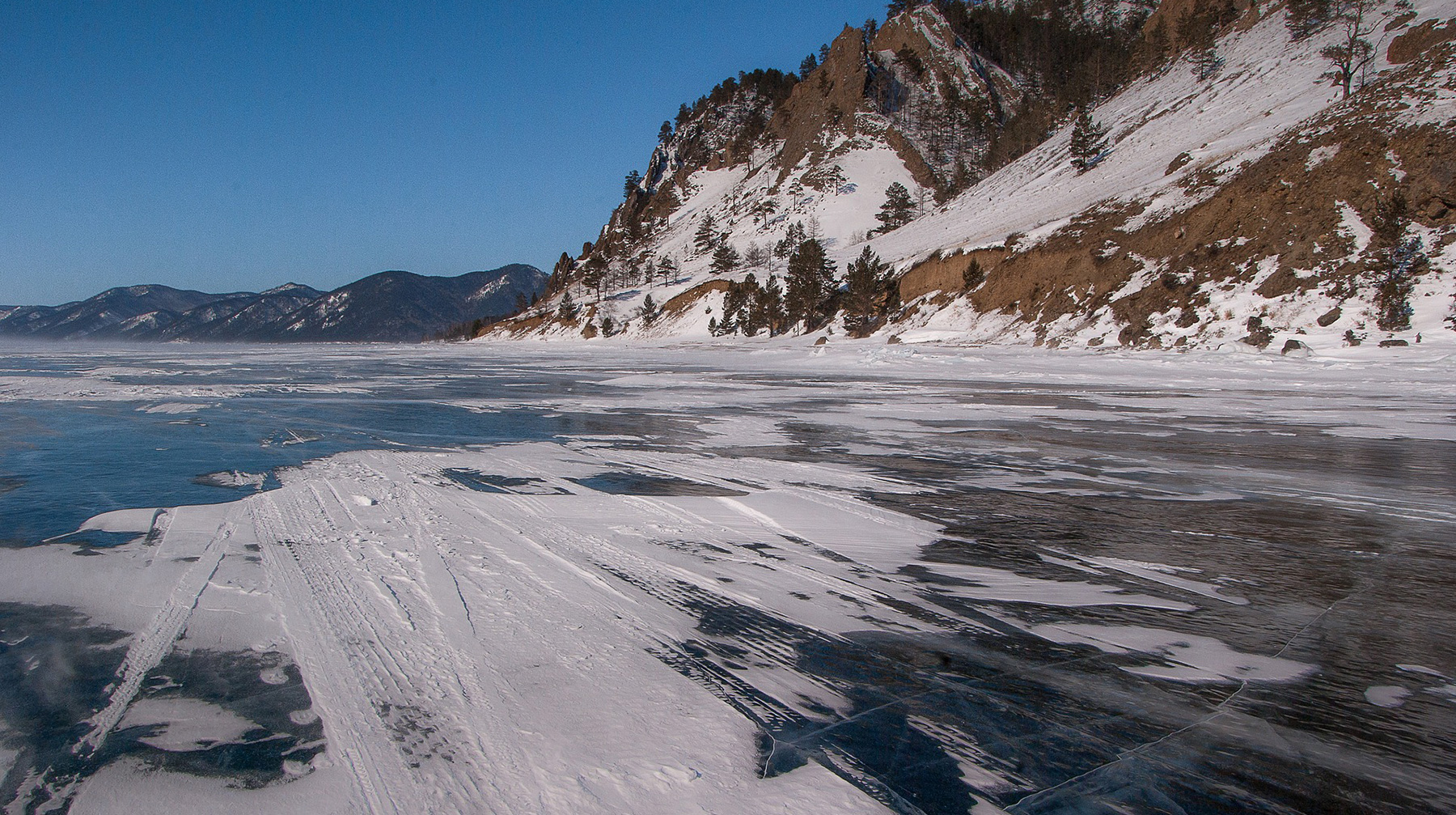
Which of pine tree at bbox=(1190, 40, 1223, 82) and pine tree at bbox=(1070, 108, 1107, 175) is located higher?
pine tree at bbox=(1190, 40, 1223, 82)

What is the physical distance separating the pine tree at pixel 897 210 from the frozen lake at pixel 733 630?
250 feet

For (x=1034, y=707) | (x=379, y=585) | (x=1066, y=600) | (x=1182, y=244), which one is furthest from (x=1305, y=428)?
(x=1182, y=244)

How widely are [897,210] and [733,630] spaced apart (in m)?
82.8

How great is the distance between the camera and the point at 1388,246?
21344mm

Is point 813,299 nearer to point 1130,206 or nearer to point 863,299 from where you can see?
point 863,299

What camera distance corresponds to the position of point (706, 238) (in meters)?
102

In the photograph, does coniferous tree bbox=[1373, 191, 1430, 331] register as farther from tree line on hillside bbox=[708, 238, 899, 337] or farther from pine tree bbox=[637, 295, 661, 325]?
pine tree bbox=[637, 295, 661, 325]

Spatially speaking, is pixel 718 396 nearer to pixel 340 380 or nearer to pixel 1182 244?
pixel 340 380

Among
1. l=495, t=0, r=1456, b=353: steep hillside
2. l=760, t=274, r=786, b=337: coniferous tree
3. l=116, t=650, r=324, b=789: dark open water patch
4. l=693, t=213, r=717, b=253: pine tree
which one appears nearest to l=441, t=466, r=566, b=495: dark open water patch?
l=116, t=650, r=324, b=789: dark open water patch

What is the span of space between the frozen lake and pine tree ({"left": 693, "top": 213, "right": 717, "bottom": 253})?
95366 mm

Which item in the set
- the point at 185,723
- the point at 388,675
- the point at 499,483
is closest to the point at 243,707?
the point at 185,723

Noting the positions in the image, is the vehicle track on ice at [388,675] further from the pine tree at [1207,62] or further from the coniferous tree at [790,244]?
the coniferous tree at [790,244]

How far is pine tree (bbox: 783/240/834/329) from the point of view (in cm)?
5066

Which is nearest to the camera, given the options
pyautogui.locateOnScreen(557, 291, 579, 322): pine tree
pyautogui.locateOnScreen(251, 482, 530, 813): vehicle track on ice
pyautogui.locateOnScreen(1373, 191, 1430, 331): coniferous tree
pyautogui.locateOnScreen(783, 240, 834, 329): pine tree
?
pyautogui.locateOnScreen(251, 482, 530, 813): vehicle track on ice
